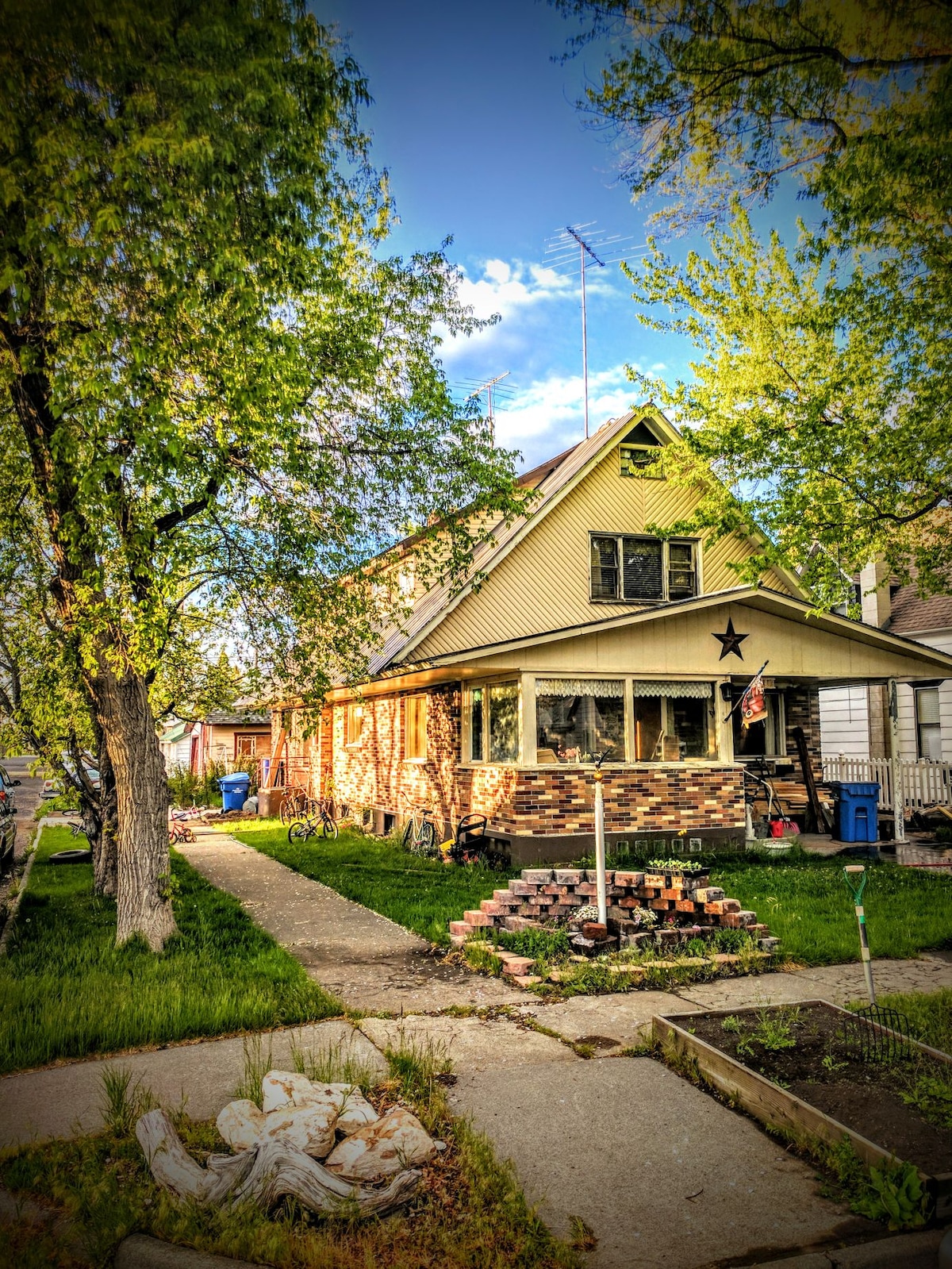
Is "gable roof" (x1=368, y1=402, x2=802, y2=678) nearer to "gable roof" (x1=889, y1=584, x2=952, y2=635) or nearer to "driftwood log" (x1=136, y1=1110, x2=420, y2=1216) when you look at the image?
"gable roof" (x1=889, y1=584, x2=952, y2=635)

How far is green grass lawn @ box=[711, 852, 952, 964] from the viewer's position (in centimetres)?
862

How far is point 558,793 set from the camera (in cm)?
1409

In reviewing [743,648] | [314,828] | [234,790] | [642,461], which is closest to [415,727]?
[314,828]

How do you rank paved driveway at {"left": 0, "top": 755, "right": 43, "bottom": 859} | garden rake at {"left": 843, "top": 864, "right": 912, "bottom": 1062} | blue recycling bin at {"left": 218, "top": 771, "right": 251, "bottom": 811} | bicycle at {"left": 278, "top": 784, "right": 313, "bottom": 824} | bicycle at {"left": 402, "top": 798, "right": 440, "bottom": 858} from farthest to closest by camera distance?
blue recycling bin at {"left": 218, "top": 771, "right": 251, "bottom": 811} → bicycle at {"left": 278, "top": 784, "right": 313, "bottom": 824} → paved driveway at {"left": 0, "top": 755, "right": 43, "bottom": 859} → bicycle at {"left": 402, "top": 798, "right": 440, "bottom": 858} → garden rake at {"left": 843, "top": 864, "right": 912, "bottom": 1062}

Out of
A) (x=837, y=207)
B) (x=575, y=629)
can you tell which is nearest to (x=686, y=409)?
(x=575, y=629)

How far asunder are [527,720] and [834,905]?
208 inches

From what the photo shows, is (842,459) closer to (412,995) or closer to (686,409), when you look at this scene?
(686,409)

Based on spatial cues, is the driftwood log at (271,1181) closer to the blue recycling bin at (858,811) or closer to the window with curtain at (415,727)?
the window with curtain at (415,727)

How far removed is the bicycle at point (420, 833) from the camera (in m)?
16.4

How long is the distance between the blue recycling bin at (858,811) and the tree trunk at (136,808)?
41.2 ft

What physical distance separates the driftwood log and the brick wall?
31.0 feet

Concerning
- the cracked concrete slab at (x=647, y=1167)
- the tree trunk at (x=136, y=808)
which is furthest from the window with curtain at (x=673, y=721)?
the cracked concrete slab at (x=647, y=1167)

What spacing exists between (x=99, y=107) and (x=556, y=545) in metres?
12.0

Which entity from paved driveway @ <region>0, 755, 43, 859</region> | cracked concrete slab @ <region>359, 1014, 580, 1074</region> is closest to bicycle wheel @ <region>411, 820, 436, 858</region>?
paved driveway @ <region>0, 755, 43, 859</region>
